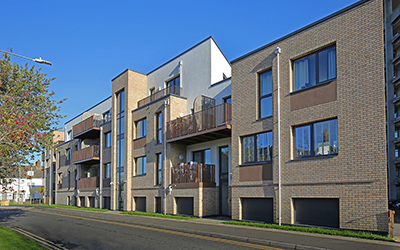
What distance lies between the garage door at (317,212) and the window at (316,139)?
6.05 ft

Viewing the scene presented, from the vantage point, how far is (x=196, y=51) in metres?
24.1

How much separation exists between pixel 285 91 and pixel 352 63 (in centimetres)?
321

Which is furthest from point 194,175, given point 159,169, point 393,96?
point 393,96

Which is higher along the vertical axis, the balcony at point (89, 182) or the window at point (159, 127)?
the window at point (159, 127)

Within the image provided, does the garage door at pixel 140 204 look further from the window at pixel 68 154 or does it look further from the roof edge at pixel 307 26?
the window at pixel 68 154

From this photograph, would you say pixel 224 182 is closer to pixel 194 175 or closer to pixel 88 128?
pixel 194 175

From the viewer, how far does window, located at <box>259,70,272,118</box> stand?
17.2 metres

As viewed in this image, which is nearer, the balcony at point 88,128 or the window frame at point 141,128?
the window frame at point 141,128

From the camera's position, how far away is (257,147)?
17453mm

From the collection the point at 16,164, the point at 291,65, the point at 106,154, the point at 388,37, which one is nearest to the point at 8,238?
the point at 16,164

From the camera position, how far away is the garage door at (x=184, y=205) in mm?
21672

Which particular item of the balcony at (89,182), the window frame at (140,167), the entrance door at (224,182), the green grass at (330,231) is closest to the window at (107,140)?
the balcony at (89,182)

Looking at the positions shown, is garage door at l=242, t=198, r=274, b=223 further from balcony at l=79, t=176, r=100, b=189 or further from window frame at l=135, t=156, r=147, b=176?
balcony at l=79, t=176, r=100, b=189

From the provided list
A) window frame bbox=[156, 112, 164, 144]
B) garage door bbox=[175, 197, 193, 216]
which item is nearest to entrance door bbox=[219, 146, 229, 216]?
garage door bbox=[175, 197, 193, 216]
